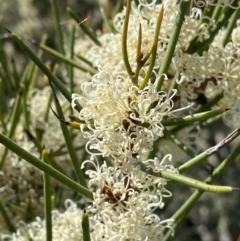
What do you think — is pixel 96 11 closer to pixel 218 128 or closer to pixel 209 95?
pixel 218 128

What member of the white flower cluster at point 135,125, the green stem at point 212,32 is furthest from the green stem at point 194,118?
the green stem at point 212,32

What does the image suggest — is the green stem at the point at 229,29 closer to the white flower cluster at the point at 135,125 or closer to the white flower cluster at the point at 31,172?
the white flower cluster at the point at 135,125

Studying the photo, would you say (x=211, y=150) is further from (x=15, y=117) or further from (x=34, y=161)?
(x=15, y=117)

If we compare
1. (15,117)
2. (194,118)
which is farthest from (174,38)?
(15,117)

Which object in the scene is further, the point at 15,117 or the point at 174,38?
the point at 15,117

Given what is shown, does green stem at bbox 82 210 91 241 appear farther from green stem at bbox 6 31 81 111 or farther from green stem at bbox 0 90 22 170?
green stem at bbox 0 90 22 170

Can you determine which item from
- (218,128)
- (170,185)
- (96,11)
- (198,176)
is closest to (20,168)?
(170,185)

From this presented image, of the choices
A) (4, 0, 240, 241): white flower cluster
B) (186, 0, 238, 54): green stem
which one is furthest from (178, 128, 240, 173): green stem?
(186, 0, 238, 54): green stem

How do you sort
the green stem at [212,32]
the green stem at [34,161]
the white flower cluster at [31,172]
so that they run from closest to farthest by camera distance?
the green stem at [34,161], the green stem at [212,32], the white flower cluster at [31,172]
